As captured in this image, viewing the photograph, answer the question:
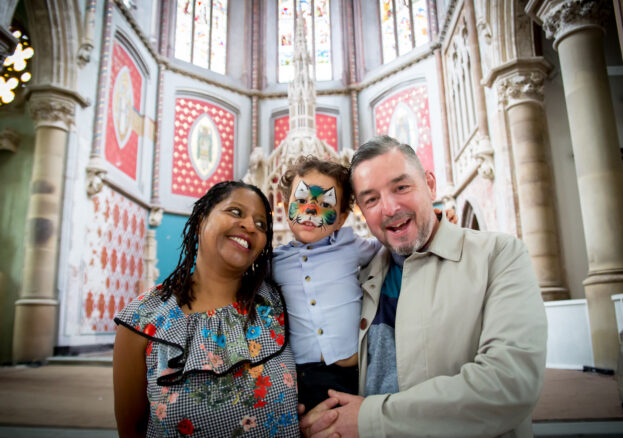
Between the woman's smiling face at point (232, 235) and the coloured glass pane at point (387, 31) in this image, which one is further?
the coloured glass pane at point (387, 31)

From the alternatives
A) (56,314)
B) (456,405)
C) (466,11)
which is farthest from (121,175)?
(456,405)

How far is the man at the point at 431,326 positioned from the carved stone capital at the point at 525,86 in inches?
202

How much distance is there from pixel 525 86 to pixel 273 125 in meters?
8.94

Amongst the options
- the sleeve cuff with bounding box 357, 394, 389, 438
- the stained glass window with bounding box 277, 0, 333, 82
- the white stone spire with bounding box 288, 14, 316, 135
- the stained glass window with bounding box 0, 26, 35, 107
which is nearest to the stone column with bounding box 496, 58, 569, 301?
the sleeve cuff with bounding box 357, 394, 389, 438

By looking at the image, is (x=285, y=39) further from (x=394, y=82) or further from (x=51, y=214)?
(x=51, y=214)

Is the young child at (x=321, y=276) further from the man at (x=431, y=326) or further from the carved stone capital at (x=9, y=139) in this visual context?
the carved stone capital at (x=9, y=139)

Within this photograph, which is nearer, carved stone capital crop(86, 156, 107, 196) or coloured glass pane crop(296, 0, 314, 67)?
carved stone capital crop(86, 156, 107, 196)

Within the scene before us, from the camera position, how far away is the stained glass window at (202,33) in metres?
12.5

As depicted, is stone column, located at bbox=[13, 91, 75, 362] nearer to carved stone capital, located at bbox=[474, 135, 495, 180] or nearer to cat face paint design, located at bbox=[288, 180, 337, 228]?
cat face paint design, located at bbox=[288, 180, 337, 228]

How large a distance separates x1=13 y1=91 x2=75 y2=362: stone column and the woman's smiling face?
606cm

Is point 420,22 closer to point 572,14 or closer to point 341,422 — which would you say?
point 572,14

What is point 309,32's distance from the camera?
14.3m

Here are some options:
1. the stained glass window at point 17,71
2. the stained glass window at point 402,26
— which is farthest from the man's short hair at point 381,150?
the stained glass window at point 402,26

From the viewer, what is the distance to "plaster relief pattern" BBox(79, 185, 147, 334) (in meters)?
7.37
